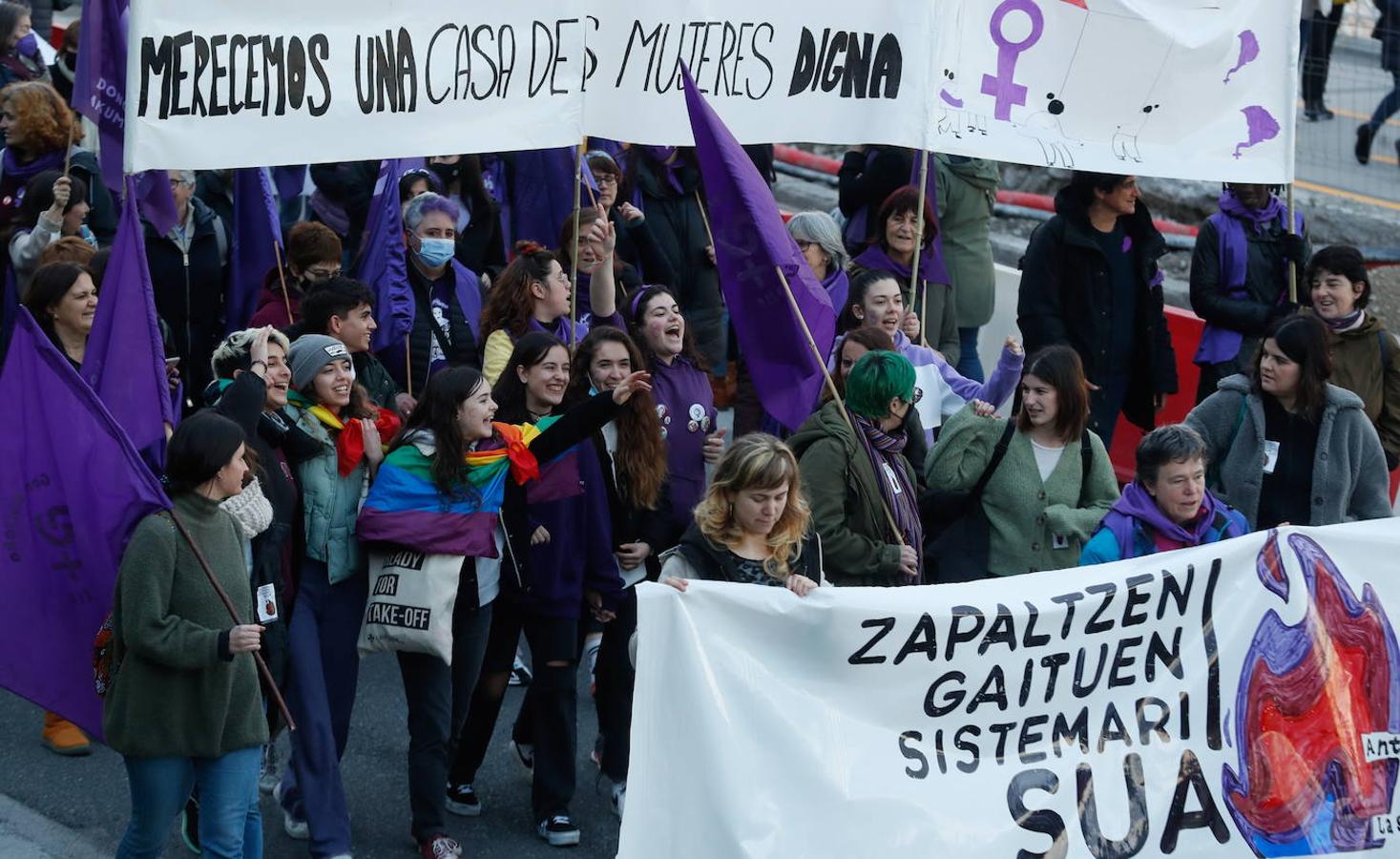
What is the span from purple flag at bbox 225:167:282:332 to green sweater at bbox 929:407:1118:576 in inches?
138

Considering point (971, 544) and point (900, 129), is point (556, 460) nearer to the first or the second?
point (971, 544)

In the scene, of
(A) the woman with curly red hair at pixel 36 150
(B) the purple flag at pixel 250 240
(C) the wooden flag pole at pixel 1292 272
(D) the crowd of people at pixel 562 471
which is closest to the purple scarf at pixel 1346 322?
(D) the crowd of people at pixel 562 471

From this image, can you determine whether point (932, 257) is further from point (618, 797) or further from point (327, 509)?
point (327, 509)

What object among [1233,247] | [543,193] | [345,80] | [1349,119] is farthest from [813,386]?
[1349,119]

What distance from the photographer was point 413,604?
21.1 ft

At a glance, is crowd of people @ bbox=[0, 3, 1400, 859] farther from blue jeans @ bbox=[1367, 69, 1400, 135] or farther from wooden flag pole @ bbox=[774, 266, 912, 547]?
blue jeans @ bbox=[1367, 69, 1400, 135]

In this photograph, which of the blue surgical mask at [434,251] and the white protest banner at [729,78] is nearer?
the white protest banner at [729,78]

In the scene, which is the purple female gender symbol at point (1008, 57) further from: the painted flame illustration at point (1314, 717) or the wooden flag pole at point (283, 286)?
the wooden flag pole at point (283, 286)

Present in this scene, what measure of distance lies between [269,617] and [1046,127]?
4027mm

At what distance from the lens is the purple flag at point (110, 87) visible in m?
7.67

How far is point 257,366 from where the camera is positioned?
6.48m

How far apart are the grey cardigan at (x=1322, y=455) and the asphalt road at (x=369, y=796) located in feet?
9.03

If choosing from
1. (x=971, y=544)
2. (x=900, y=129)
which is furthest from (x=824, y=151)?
(x=971, y=544)

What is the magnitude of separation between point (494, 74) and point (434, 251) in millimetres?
1566
